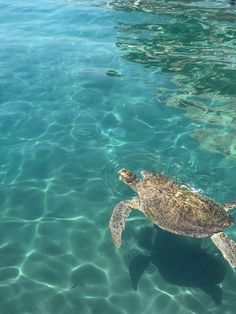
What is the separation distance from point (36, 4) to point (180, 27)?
9217 mm

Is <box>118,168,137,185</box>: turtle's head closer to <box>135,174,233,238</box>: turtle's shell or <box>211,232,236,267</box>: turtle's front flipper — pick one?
<box>135,174,233,238</box>: turtle's shell

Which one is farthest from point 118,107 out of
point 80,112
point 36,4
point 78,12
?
point 36,4

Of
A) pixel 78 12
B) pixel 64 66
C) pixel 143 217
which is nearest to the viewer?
pixel 143 217

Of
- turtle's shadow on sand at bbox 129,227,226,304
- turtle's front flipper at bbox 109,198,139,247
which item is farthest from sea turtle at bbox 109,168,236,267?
turtle's shadow on sand at bbox 129,227,226,304

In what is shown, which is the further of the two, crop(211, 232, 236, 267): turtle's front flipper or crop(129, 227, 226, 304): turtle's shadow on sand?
crop(129, 227, 226, 304): turtle's shadow on sand

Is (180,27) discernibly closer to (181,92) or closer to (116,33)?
(116,33)

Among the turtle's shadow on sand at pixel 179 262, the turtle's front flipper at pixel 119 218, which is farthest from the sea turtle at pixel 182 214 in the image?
the turtle's shadow on sand at pixel 179 262

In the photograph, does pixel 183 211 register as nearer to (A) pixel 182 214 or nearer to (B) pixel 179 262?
(A) pixel 182 214

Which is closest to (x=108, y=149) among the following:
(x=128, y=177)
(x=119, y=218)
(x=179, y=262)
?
(x=128, y=177)

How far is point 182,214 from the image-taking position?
885cm

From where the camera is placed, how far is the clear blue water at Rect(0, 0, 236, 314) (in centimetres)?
922

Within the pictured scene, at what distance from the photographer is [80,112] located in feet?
47.8

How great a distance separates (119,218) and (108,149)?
3.44 meters

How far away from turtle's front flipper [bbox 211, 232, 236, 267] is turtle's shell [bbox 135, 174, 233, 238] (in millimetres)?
347
